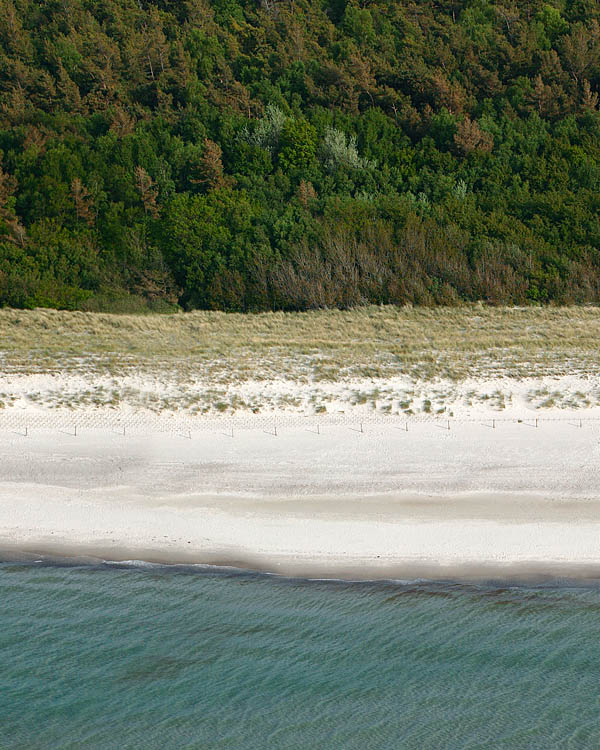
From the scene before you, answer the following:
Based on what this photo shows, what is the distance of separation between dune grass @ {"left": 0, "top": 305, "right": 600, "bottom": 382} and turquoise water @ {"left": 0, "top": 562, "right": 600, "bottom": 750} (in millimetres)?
6261

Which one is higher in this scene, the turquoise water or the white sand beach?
the white sand beach

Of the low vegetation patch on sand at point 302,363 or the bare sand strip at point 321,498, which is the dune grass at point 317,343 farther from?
the bare sand strip at point 321,498

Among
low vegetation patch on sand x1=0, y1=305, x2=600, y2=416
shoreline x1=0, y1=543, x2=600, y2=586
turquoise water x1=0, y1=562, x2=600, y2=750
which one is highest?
low vegetation patch on sand x1=0, y1=305, x2=600, y2=416

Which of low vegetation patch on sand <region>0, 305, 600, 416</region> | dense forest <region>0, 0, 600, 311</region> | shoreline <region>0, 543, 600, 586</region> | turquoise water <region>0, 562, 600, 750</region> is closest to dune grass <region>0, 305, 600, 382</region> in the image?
low vegetation patch on sand <region>0, 305, 600, 416</region>

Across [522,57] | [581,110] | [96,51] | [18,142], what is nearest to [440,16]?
[522,57]

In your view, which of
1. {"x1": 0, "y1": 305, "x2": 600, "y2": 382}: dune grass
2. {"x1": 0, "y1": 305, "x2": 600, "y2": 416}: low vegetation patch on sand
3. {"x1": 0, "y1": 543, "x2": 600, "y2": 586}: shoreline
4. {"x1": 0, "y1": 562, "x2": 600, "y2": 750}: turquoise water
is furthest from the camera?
{"x1": 0, "y1": 305, "x2": 600, "y2": 382}: dune grass

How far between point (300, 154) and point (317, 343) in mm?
14997

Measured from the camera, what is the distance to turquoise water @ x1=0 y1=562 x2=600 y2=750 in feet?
26.7

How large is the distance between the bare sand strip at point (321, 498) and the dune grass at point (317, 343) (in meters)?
3.04

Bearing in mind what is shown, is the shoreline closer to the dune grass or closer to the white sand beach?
the white sand beach

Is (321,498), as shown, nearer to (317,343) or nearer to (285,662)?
(285,662)

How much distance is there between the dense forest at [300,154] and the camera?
26484mm

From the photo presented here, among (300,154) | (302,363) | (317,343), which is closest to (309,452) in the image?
(302,363)

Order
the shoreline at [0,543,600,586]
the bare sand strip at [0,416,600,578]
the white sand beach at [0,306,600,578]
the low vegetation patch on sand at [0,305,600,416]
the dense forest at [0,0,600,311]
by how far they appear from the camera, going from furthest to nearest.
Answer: the dense forest at [0,0,600,311] < the low vegetation patch on sand at [0,305,600,416] < the white sand beach at [0,306,600,578] < the bare sand strip at [0,416,600,578] < the shoreline at [0,543,600,586]
